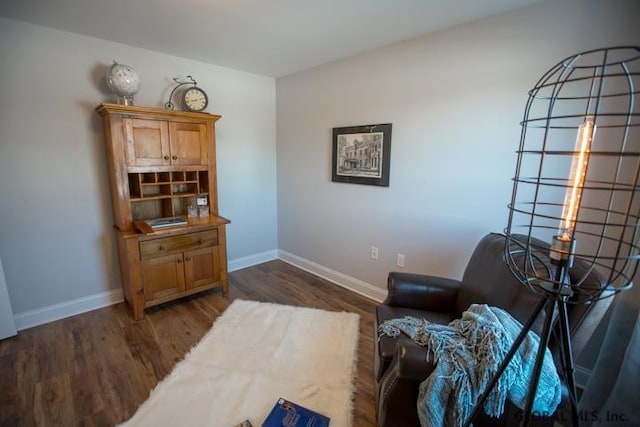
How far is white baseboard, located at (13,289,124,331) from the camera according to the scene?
94.0 inches

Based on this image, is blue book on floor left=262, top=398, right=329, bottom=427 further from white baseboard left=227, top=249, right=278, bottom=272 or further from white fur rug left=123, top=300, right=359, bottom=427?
white baseboard left=227, top=249, right=278, bottom=272

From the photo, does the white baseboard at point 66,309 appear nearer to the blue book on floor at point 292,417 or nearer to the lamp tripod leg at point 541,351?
the blue book on floor at point 292,417

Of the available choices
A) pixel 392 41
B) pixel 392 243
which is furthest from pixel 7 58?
pixel 392 243

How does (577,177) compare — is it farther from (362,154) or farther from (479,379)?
(362,154)

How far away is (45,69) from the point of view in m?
2.27

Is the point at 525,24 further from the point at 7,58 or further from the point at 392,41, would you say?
the point at 7,58

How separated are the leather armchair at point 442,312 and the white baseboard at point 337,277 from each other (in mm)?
996

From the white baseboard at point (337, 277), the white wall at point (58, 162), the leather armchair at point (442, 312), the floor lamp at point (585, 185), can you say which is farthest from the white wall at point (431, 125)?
the white wall at point (58, 162)

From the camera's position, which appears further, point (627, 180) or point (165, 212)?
point (165, 212)

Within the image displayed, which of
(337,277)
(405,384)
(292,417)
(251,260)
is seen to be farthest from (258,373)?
(251,260)

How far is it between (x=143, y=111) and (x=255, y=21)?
1129mm

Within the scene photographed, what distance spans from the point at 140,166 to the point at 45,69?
3.10 feet

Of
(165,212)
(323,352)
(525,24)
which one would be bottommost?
(323,352)

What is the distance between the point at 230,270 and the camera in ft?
11.7
